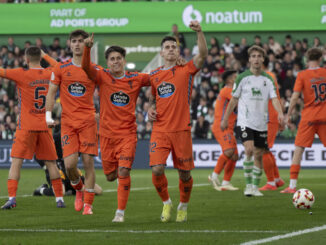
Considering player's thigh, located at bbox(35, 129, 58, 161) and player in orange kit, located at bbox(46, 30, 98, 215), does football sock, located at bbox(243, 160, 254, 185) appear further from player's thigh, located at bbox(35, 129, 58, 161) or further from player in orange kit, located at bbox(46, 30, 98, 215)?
player in orange kit, located at bbox(46, 30, 98, 215)

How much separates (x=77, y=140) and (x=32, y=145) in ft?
4.48

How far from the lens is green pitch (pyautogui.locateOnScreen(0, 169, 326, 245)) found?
7031 millimetres

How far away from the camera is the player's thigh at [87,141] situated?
9.52 m

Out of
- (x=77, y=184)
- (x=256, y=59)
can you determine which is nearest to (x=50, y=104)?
(x=77, y=184)

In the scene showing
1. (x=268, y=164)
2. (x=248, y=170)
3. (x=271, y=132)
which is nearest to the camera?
(x=248, y=170)

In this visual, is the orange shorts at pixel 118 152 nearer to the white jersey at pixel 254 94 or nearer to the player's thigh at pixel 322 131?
the white jersey at pixel 254 94

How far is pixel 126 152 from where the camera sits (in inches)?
341

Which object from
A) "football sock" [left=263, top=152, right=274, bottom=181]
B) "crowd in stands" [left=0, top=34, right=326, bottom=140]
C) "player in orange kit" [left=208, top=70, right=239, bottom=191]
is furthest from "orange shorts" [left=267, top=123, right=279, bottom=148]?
"crowd in stands" [left=0, top=34, right=326, bottom=140]

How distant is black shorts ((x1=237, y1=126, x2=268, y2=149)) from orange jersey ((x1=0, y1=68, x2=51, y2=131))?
3.52m

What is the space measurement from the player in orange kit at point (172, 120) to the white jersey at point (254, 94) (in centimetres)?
380

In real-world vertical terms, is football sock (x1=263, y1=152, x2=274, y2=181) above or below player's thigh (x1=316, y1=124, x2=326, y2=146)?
below

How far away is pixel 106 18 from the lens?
1158 inches

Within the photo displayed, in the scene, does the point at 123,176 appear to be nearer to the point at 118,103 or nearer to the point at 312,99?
the point at 118,103

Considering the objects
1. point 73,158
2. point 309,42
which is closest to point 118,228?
point 73,158
